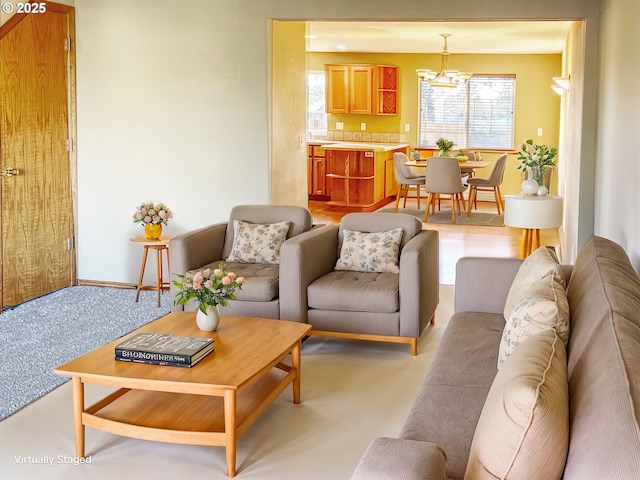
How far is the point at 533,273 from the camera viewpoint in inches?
137

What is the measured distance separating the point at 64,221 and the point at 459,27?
191 inches

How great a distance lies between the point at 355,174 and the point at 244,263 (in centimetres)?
650

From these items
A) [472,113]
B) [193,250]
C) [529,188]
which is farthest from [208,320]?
[472,113]

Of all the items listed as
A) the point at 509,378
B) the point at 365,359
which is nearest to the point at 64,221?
the point at 365,359

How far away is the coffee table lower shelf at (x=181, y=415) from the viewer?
329 centimetres

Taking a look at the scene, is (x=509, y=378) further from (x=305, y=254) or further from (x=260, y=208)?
(x=260, y=208)

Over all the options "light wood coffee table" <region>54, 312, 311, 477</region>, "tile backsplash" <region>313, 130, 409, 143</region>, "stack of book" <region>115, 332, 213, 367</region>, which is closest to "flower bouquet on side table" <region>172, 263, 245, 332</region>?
"light wood coffee table" <region>54, 312, 311, 477</region>

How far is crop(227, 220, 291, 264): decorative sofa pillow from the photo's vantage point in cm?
541

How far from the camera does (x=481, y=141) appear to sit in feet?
42.9

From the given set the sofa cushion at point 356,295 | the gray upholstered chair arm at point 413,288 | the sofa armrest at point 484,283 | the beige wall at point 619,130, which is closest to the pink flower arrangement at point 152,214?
the sofa cushion at point 356,295

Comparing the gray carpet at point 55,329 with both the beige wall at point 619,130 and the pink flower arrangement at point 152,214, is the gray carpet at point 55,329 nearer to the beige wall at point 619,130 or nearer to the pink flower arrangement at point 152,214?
the pink flower arrangement at point 152,214

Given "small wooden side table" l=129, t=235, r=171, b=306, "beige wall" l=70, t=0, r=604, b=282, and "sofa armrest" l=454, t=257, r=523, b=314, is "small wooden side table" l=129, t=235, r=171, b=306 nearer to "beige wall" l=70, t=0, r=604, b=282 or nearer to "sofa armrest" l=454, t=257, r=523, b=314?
"beige wall" l=70, t=0, r=604, b=282

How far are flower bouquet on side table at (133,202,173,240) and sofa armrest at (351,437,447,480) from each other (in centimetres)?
425

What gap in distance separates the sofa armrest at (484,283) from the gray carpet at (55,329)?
2152 mm
